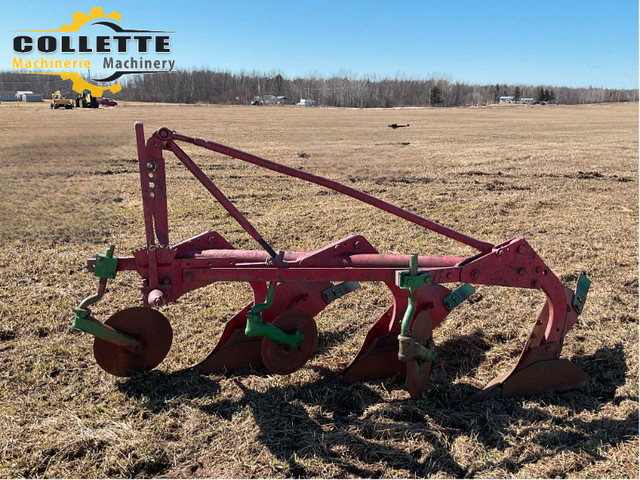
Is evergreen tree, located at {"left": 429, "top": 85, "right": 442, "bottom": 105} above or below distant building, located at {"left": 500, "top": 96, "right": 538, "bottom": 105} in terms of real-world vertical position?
below

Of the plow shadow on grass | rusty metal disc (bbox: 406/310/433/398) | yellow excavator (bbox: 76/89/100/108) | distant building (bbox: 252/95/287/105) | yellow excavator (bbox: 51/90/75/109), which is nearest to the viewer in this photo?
the plow shadow on grass

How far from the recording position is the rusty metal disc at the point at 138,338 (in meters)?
3.49

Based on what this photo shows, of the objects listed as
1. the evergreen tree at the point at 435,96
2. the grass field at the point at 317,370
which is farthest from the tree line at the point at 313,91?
the grass field at the point at 317,370

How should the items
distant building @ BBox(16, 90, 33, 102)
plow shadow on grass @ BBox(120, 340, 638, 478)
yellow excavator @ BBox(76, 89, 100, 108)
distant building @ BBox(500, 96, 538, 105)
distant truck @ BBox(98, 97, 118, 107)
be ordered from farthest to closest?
distant building @ BBox(500, 96, 538, 105) < distant building @ BBox(16, 90, 33, 102) < distant truck @ BBox(98, 97, 118, 107) < yellow excavator @ BBox(76, 89, 100, 108) < plow shadow on grass @ BBox(120, 340, 638, 478)

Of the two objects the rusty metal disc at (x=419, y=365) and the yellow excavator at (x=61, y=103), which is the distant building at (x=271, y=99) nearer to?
the yellow excavator at (x=61, y=103)

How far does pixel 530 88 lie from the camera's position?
10381 centimetres

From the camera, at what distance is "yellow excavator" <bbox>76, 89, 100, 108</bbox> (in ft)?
139

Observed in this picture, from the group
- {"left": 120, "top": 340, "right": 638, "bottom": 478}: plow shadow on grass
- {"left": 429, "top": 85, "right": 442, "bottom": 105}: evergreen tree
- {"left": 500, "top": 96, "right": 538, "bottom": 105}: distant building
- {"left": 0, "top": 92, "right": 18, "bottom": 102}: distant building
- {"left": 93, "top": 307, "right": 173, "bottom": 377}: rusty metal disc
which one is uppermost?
{"left": 500, "top": 96, "right": 538, "bottom": 105}: distant building

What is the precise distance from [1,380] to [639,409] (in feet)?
13.9

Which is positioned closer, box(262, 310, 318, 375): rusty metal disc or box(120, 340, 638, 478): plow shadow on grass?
box(120, 340, 638, 478): plow shadow on grass

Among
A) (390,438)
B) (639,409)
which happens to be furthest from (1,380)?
(639,409)

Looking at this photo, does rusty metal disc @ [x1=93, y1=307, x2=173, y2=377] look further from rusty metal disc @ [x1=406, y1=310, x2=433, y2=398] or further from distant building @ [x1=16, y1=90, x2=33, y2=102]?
distant building @ [x1=16, y1=90, x2=33, y2=102]

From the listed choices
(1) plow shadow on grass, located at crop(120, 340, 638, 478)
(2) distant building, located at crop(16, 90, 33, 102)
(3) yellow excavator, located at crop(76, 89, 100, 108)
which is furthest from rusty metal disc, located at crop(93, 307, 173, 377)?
(2) distant building, located at crop(16, 90, 33, 102)

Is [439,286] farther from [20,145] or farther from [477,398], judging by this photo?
[20,145]
